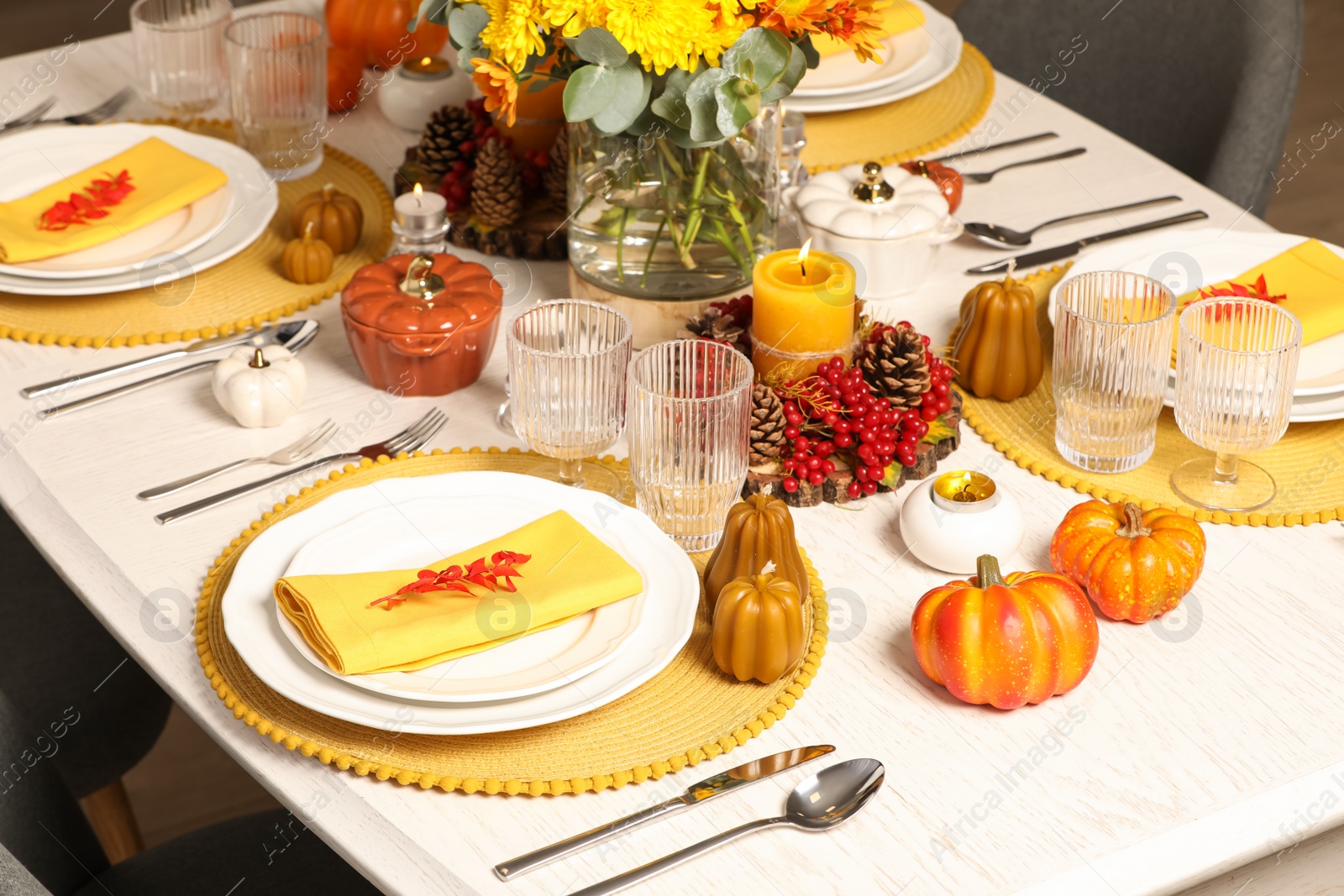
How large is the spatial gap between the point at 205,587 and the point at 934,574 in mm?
555

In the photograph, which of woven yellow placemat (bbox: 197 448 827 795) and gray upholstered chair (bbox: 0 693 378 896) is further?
gray upholstered chair (bbox: 0 693 378 896)

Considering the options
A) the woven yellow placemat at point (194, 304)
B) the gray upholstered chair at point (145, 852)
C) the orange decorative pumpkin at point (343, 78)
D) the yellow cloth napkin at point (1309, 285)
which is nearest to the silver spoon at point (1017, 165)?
the yellow cloth napkin at point (1309, 285)

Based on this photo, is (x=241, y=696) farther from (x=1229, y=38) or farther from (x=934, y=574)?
(x=1229, y=38)

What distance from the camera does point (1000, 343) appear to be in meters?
1.25

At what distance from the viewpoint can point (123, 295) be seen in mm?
1431

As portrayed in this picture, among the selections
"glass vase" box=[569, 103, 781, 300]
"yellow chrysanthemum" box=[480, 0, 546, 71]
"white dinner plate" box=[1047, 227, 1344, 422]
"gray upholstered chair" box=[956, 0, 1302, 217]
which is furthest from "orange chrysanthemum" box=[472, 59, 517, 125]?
"gray upholstered chair" box=[956, 0, 1302, 217]

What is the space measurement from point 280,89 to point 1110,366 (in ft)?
3.27

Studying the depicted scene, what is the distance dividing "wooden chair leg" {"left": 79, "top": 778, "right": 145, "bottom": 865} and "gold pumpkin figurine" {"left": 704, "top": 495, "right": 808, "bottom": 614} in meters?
0.86

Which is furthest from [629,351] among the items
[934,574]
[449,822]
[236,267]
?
[236,267]

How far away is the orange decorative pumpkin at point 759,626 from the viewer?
0.94m

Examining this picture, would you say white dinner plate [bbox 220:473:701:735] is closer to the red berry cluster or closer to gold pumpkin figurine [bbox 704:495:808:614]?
gold pumpkin figurine [bbox 704:495:808:614]

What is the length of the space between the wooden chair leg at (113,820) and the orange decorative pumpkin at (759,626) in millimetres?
873

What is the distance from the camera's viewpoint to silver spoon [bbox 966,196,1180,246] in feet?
4.91

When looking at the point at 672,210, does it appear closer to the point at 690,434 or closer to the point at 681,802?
the point at 690,434
